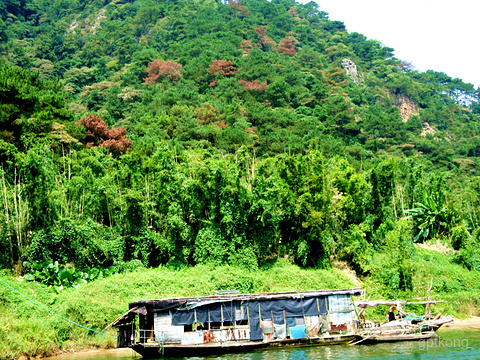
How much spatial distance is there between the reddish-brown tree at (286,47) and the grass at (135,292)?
56.8 meters

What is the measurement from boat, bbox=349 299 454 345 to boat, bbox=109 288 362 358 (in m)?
0.41

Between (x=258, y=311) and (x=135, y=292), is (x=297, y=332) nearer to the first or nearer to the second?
(x=258, y=311)

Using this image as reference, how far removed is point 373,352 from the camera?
52.6 feet

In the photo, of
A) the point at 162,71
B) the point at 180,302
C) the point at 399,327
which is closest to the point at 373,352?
the point at 399,327

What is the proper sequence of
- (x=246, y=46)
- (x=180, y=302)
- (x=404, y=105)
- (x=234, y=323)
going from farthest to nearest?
1. (x=404, y=105)
2. (x=246, y=46)
3. (x=234, y=323)
4. (x=180, y=302)

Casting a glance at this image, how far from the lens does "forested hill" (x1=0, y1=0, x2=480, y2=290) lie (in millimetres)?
22609

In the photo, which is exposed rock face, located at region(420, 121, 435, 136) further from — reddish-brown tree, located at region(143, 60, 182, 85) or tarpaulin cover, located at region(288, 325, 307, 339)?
tarpaulin cover, located at region(288, 325, 307, 339)

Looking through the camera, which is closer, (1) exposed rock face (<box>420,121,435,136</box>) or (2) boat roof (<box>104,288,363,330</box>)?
(2) boat roof (<box>104,288,363,330</box>)

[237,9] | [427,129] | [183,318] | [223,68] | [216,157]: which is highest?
[237,9]

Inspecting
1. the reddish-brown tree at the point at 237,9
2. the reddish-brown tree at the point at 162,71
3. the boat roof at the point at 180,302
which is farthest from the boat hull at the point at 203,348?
the reddish-brown tree at the point at 237,9

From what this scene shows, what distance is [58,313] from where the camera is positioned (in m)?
17.5

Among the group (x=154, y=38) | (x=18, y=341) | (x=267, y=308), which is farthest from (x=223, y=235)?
(x=154, y=38)

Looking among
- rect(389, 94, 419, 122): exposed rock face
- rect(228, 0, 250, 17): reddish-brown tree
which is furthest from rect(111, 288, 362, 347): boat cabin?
rect(228, 0, 250, 17): reddish-brown tree

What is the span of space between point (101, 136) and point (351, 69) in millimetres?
60582
